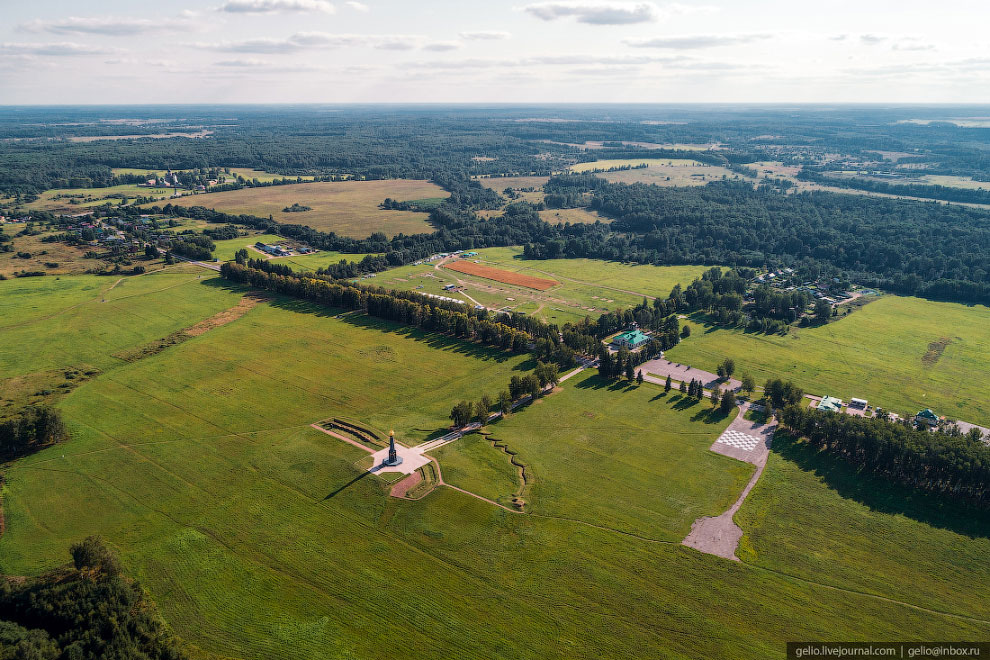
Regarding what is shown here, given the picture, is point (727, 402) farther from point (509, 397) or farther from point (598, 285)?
point (598, 285)

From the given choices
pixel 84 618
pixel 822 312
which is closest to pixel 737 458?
pixel 822 312

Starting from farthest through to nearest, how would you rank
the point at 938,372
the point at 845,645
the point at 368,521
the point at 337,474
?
the point at 938,372
the point at 337,474
the point at 368,521
the point at 845,645

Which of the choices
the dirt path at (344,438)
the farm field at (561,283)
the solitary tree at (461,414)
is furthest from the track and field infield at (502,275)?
the dirt path at (344,438)

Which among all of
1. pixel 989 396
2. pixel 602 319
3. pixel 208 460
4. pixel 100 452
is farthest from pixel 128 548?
pixel 989 396

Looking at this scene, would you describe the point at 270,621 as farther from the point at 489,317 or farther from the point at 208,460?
the point at 489,317

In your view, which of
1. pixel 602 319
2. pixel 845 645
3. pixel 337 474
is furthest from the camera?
pixel 602 319
